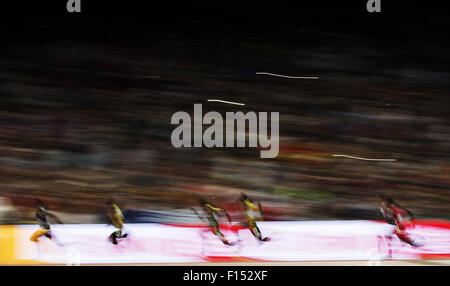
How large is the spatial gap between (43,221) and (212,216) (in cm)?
172

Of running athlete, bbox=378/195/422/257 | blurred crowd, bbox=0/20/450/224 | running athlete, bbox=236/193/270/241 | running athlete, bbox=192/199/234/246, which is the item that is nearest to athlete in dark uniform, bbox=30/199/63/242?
blurred crowd, bbox=0/20/450/224

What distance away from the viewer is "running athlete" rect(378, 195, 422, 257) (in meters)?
5.31

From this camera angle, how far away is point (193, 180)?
621cm

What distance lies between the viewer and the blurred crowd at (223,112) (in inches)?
243

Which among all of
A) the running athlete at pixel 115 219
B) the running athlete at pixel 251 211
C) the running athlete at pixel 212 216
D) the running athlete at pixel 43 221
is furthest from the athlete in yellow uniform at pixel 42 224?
the running athlete at pixel 251 211

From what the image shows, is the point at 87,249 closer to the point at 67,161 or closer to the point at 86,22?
the point at 67,161

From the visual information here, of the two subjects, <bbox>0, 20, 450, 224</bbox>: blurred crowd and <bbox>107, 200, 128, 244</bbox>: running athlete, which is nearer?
<bbox>107, 200, 128, 244</bbox>: running athlete

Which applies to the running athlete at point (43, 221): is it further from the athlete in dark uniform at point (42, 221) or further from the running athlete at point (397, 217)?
the running athlete at point (397, 217)

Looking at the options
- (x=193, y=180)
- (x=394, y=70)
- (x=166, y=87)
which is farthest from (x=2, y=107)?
(x=394, y=70)

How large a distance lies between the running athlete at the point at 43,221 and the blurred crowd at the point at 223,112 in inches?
Answer: 5.1

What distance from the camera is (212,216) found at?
18.5 ft

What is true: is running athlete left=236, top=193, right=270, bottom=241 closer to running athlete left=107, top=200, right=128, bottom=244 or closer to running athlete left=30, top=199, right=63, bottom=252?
running athlete left=107, top=200, right=128, bottom=244

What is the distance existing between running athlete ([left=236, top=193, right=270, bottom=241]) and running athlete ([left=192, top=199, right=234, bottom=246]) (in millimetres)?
212

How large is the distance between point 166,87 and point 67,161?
140 centimetres
